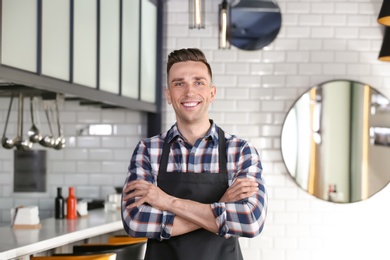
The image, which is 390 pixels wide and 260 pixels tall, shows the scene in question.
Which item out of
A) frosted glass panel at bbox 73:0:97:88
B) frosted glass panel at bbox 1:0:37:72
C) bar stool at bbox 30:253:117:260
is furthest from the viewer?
frosted glass panel at bbox 73:0:97:88

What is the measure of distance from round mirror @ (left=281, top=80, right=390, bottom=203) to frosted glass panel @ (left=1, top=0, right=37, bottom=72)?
120 inches

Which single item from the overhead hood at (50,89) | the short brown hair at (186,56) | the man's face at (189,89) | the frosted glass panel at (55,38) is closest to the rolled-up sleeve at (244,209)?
the man's face at (189,89)

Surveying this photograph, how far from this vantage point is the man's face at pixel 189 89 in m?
2.56

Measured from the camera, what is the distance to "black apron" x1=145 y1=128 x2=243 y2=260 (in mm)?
2613

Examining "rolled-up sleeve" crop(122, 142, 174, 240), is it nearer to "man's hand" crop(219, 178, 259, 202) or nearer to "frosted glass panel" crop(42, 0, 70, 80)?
"man's hand" crop(219, 178, 259, 202)

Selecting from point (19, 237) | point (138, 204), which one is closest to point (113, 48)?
point (19, 237)

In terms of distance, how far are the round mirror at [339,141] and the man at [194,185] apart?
14.5ft

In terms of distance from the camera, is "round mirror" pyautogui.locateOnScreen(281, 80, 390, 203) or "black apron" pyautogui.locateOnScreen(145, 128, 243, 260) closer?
"black apron" pyautogui.locateOnScreen(145, 128, 243, 260)

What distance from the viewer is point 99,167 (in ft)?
24.0

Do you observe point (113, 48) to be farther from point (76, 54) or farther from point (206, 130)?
point (206, 130)

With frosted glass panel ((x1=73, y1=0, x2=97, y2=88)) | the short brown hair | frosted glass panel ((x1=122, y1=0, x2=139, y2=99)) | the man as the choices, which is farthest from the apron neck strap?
frosted glass panel ((x1=122, y1=0, x2=139, y2=99))

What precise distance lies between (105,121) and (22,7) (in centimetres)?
300

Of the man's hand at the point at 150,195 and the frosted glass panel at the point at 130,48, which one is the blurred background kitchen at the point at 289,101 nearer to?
the frosted glass panel at the point at 130,48

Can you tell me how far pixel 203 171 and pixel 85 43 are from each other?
10.1 feet
